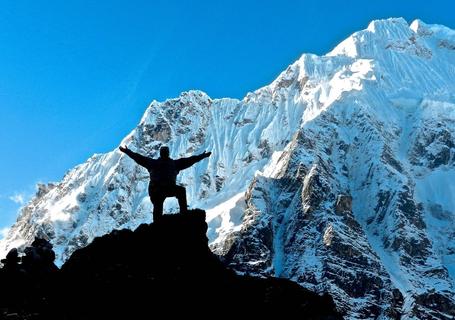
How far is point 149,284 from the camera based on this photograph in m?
21.6

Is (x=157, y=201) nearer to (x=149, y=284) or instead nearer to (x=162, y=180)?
(x=162, y=180)

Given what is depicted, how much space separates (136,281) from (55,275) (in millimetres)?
2066

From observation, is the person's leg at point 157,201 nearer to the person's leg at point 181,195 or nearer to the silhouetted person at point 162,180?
the silhouetted person at point 162,180

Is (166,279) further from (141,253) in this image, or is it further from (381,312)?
(381,312)

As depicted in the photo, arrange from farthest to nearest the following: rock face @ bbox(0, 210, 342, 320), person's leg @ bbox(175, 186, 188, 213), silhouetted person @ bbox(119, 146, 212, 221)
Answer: person's leg @ bbox(175, 186, 188, 213) < silhouetted person @ bbox(119, 146, 212, 221) < rock face @ bbox(0, 210, 342, 320)

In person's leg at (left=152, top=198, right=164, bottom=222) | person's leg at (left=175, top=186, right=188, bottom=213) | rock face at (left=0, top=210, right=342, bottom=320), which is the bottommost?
rock face at (left=0, top=210, right=342, bottom=320)

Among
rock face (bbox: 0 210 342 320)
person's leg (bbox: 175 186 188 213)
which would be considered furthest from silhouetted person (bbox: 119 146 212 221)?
rock face (bbox: 0 210 342 320)

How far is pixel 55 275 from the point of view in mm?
22359

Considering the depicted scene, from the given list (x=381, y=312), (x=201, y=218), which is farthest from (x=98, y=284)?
(x=381, y=312)

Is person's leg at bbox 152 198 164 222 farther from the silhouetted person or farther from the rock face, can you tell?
the rock face

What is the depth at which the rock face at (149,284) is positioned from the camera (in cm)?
2102

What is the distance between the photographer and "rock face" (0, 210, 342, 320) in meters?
21.0

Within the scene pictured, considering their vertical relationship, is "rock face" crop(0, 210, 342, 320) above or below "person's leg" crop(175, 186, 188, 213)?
below

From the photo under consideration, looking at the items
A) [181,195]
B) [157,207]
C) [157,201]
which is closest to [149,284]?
[157,201]
